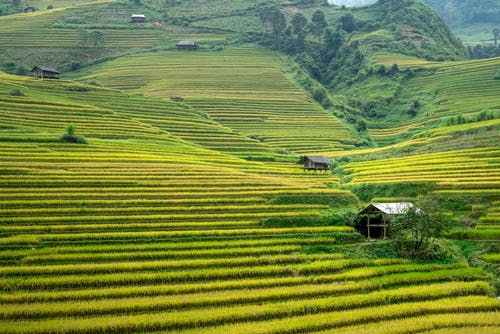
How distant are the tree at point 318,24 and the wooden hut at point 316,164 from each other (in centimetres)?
6727

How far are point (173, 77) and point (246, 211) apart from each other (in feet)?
189

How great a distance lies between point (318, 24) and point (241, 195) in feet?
276

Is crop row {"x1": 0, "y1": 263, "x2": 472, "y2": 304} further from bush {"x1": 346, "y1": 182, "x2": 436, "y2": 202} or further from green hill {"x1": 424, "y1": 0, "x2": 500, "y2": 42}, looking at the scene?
green hill {"x1": 424, "y1": 0, "x2": 500, "y2": 42}

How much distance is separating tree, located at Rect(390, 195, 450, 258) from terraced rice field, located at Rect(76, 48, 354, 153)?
33113 millimetres

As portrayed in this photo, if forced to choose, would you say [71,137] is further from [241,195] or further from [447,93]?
[447,93]

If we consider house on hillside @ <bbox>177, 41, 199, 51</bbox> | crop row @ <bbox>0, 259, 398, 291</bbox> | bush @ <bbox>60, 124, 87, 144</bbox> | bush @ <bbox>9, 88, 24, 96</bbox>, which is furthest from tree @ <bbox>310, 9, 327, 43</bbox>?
crop row @ <bbox>0, 259, 398, 291</bbox>

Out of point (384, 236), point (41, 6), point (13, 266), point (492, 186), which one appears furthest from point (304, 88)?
point (41, 6)

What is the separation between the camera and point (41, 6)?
5300 inches

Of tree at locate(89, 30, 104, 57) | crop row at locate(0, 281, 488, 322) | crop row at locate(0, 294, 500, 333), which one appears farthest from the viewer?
tree at locate(89, 30, 104, 57)

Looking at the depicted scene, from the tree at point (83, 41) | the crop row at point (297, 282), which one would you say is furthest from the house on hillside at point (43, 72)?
the crop row at point (297, 282)

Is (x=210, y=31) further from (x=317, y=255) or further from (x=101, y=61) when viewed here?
(x=317, y=255)

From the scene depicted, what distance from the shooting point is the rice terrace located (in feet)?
79.6

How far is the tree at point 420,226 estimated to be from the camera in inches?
1203

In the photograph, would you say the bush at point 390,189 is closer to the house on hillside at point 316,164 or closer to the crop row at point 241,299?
the house on hillside at point 316,164
